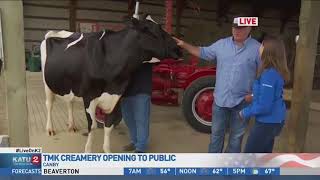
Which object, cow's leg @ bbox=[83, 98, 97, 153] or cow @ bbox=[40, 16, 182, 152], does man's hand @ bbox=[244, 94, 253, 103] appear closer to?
cow @ bbox=[40, 16, 182, 152]

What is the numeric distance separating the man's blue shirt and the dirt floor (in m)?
0.97

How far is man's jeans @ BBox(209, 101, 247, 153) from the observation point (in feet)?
11.5

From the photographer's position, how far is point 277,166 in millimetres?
3062

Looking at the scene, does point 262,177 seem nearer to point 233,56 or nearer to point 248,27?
point 233,56

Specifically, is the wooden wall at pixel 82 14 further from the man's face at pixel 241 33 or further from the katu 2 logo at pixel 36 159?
the katu 2 logo at pixel 36 159

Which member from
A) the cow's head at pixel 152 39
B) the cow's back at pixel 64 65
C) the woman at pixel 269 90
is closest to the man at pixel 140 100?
the cow's head at pixel 152 39

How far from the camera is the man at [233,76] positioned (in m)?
3.29

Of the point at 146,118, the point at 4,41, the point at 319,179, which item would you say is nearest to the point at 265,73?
the point at 319,179

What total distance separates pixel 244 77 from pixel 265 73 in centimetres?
41

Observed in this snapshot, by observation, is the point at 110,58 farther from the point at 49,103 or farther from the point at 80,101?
the point at 49,103

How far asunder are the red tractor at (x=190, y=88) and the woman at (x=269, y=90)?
6.02 ft

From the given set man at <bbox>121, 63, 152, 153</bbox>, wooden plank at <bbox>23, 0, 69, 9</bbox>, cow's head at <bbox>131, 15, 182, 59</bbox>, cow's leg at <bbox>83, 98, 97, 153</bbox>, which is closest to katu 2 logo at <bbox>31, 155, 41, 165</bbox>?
cow's leg at <bbox>83, 98, 97, 153</bbox>

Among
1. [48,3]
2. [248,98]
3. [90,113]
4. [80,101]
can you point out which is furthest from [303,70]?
[48,3]

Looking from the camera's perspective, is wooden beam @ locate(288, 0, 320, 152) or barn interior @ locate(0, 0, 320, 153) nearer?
barn interior @ locate(0, 0, 320, 153)
